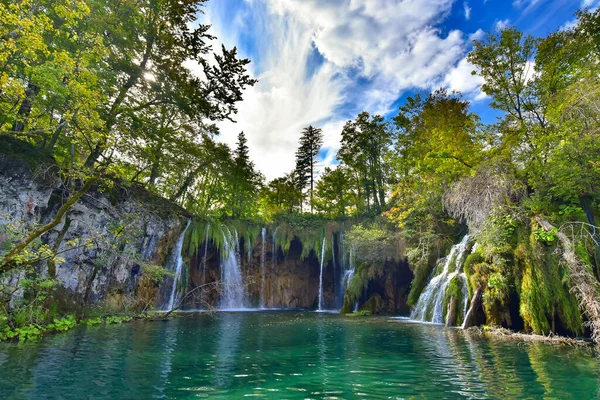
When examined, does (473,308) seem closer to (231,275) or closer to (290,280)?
(231,275)

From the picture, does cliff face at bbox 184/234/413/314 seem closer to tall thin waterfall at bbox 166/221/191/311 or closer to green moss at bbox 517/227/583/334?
tall thin waterfall at bbox 166/221/191/311

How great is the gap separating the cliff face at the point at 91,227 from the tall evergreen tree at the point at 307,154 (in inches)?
1014

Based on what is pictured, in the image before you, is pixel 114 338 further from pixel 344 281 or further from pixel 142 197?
pixel 344 281

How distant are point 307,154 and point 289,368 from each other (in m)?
41.6

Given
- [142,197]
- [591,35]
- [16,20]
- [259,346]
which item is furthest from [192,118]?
[591,35]

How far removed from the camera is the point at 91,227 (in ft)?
53.0

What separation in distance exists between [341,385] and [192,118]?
13.1m

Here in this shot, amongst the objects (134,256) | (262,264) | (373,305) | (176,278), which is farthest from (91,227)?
(373,305)

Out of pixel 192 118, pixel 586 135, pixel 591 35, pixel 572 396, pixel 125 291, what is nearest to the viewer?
pixel 572 396

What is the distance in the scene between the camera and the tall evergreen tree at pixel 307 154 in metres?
46.8

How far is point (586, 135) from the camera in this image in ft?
29.8

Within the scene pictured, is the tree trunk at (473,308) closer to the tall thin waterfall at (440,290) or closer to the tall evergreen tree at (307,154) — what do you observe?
the tall thin waterfall at (440,290)

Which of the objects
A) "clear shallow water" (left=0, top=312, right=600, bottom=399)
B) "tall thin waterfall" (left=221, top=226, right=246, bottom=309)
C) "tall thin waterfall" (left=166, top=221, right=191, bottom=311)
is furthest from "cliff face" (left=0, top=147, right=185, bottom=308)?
"tall thin waterfall" (left=221, top=226, right=246, bottom=309)

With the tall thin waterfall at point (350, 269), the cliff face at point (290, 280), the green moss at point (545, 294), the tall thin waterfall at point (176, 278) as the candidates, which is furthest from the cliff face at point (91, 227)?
the tall thin waterfall at point (350, 269)
